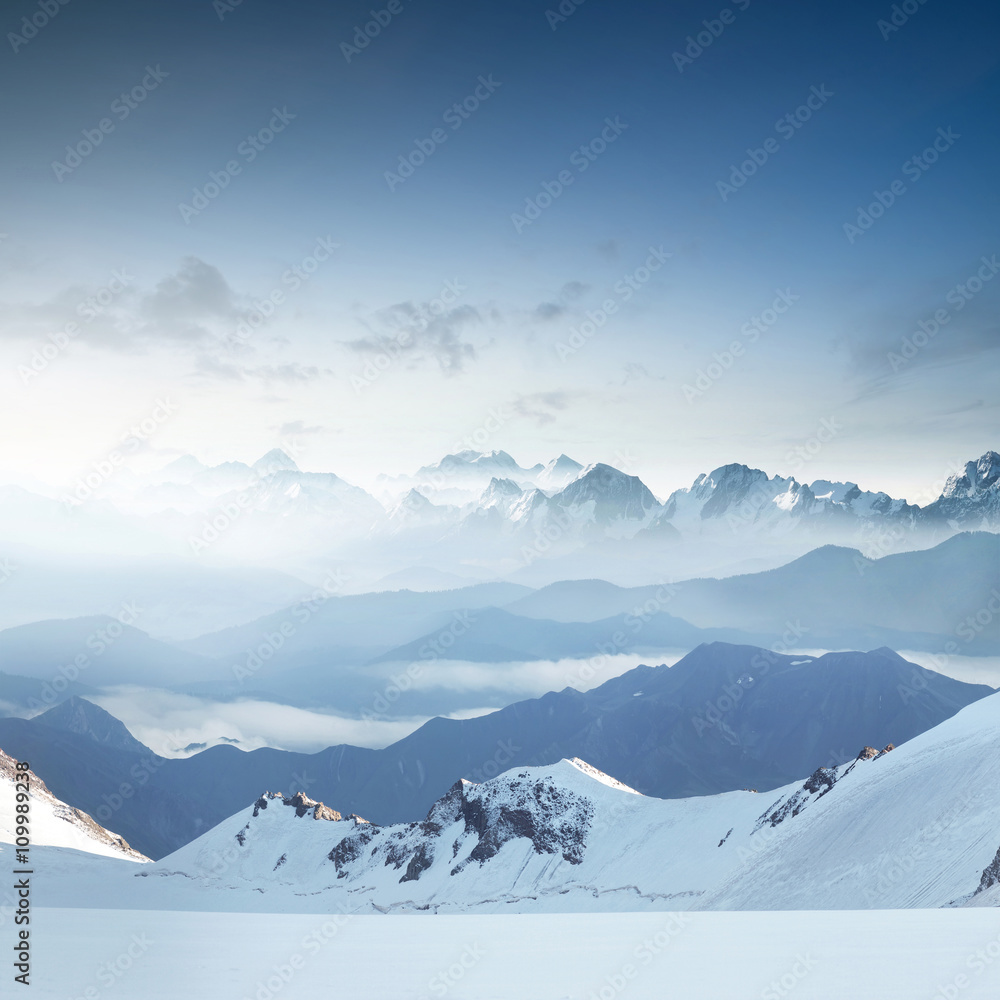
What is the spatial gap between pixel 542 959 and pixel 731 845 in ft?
484

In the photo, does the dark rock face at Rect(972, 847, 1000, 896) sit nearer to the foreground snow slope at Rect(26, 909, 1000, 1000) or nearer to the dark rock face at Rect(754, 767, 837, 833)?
the foreground snow slope at Rect(26, 909, 1000, 1000)

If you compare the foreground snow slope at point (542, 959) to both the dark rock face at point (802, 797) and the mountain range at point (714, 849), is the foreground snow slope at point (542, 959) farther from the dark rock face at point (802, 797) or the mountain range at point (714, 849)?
the dark rock face at point (802, 797)

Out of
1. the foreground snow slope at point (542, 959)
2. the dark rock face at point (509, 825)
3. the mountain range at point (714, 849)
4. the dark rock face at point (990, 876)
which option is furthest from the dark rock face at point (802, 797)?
the foreground snow slope at point (542, 959)

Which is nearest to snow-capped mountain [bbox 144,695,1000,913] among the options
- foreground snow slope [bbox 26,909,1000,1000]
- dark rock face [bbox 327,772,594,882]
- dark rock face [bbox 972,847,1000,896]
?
dark rock face [bbox 972,847,1000,896]

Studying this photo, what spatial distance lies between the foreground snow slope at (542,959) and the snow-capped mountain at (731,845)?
130 ft

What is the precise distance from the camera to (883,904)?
7375 centimetres

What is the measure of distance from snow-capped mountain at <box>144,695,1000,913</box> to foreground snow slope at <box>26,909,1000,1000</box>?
3955cm

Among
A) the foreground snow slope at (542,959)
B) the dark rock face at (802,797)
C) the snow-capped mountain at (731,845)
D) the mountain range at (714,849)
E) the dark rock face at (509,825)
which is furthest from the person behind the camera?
the dark rock face at (509,825)

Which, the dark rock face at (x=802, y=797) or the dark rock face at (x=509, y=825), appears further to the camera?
the dark rock face at (x=509, y=825)

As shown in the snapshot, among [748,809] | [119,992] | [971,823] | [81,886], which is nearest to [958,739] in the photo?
[971,823]

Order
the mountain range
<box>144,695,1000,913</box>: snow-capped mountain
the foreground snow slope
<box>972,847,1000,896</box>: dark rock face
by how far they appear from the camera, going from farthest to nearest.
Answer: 1. the mountain range
2. <box>144,695,1000,913</box>: snow-capped mountain
3. <box>972,847,1000,896</box>: dark rock face
4. the foreground snow slope

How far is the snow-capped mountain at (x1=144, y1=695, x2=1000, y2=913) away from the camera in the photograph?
78.5 m

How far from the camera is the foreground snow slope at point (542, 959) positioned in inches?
760

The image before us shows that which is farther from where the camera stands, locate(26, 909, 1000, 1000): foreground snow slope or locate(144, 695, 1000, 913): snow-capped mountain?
locate(144, 695, 1000, 913): snow-capped mountain
